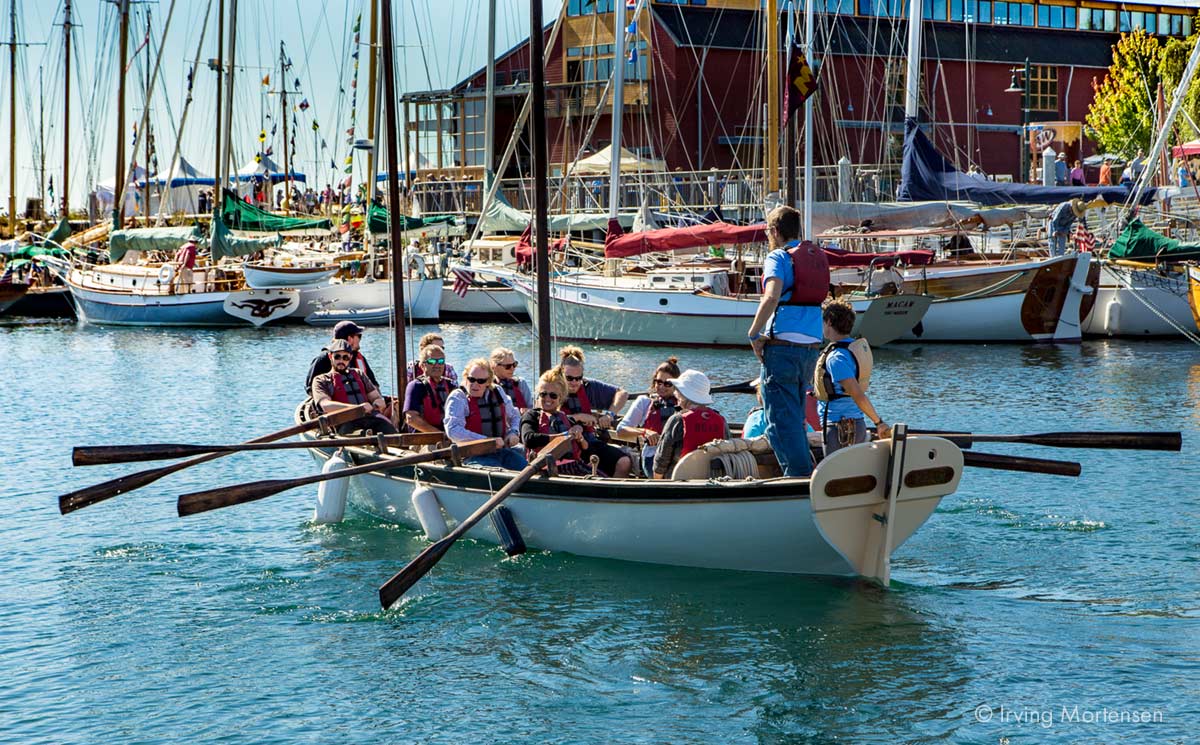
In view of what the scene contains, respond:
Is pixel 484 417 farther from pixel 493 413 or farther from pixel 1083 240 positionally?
pixel 1083 240

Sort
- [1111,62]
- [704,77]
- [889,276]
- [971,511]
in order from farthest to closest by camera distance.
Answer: [1111,62] → [704,77] → [889,276] → [971,511]

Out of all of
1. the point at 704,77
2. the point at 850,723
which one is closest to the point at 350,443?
the point at 850,723

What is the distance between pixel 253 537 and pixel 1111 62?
206 ft

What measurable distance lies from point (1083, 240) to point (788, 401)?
30.6 metres

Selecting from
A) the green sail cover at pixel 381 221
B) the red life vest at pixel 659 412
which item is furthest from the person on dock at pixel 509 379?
the green sail cover at pixel 381 221

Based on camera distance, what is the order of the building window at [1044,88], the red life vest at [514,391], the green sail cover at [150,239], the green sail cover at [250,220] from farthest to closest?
the building window at [1044,88]
the green sail cover at [150,239]
the green sail cover at [250,220]
the red life vest at [514,391]

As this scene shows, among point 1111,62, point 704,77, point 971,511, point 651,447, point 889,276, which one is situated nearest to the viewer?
point 651,447

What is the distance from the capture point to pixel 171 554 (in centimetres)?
1452

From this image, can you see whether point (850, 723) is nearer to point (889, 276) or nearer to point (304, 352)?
point (889, 276)

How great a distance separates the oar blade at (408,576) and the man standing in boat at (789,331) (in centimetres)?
290

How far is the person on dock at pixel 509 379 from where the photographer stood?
14.0 m

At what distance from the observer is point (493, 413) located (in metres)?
13.5

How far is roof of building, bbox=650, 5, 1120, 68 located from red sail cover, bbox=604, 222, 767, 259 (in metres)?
18.9

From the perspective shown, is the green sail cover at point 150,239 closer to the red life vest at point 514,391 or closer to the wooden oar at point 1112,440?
the red life vest at point 514,391
